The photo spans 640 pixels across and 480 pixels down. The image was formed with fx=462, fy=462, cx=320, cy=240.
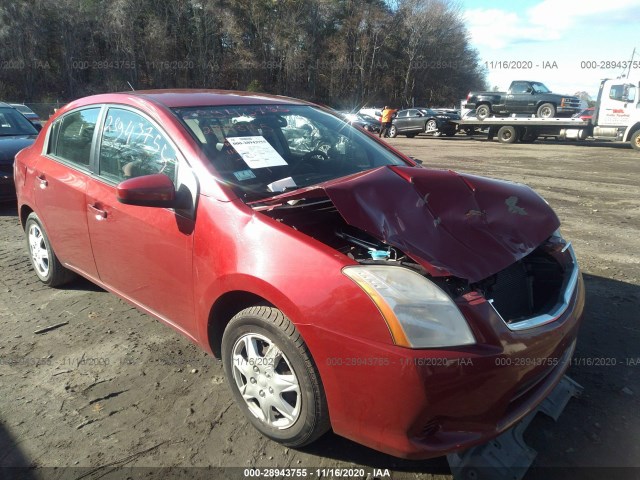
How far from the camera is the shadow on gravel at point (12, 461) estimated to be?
86.5 inches

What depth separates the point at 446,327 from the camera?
186 cm

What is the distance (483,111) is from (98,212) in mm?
22718

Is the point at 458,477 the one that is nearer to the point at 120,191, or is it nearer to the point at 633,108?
the point at 120,191

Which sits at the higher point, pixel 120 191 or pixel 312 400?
pixel 120 191

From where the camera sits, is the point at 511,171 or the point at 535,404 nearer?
the point at 535,404

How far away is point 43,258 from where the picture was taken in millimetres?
4238

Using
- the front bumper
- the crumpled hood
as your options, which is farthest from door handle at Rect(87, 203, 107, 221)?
the front bumper


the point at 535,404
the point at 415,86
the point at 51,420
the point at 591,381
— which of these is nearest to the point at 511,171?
the point at 591,381

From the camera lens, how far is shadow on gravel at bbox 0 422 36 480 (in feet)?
7.21

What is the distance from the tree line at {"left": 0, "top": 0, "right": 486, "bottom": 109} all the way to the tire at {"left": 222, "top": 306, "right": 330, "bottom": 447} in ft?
151

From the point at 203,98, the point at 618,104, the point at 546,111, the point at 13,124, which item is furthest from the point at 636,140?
the point at 13,124

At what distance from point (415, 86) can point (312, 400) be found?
202ft

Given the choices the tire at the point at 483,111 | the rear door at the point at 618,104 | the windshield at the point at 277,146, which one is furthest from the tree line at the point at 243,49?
the windshield at the point at 277,146

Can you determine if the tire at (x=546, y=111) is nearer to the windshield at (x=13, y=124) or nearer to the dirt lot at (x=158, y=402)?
the dirt lot at (x=158, y=402)
